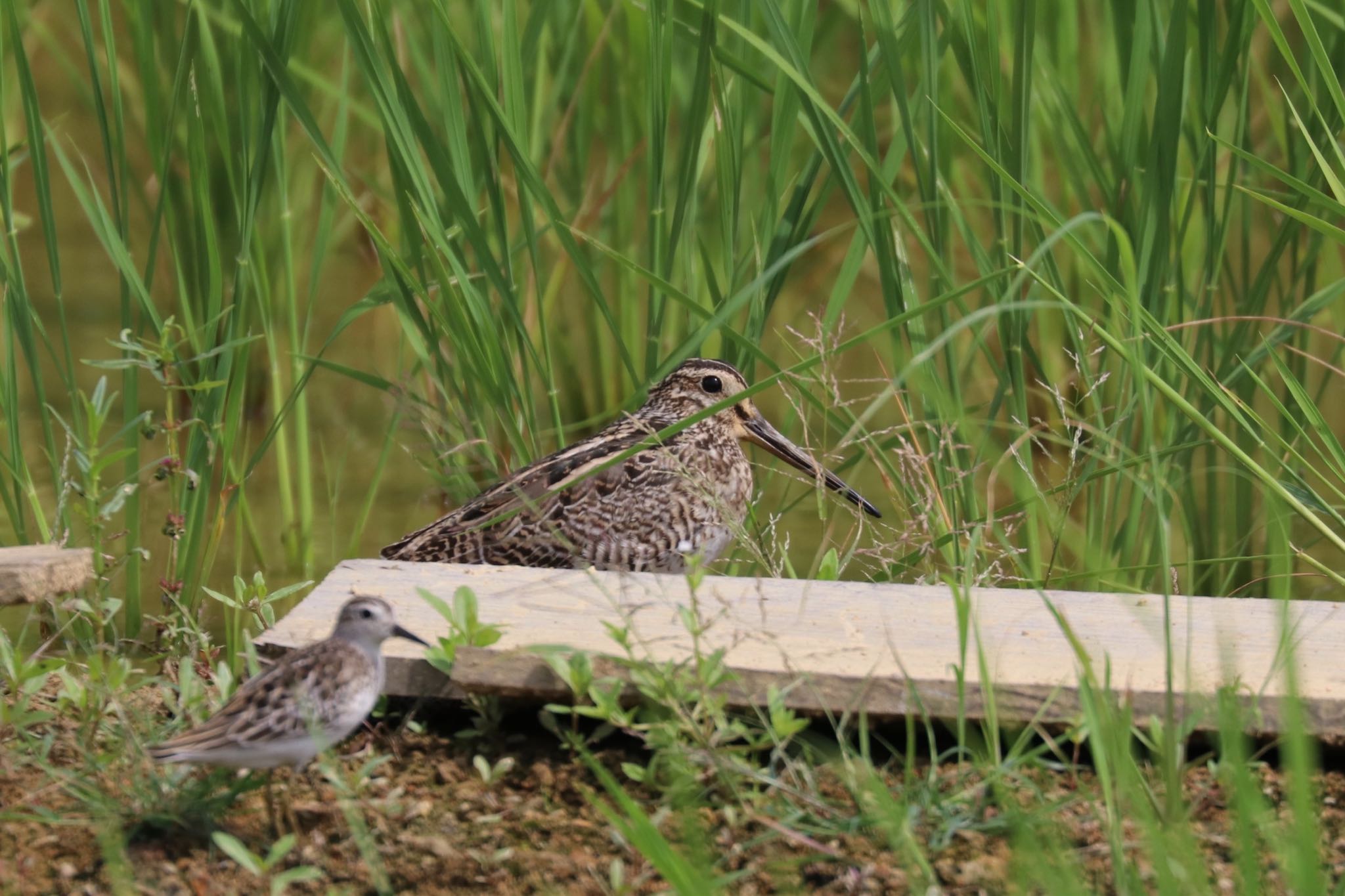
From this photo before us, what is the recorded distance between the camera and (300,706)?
8.31 ft

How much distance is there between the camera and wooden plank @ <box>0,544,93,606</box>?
9.87ft

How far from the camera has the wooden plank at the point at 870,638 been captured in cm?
290

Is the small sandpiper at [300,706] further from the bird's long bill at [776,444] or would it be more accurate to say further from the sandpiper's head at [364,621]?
the bird's long bill at [776,444]

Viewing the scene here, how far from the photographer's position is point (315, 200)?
7086 mm

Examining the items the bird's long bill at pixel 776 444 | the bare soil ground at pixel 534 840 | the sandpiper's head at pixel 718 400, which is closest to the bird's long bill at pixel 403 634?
the bare soil ground at pixel 534 840

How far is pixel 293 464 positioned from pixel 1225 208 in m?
3.47

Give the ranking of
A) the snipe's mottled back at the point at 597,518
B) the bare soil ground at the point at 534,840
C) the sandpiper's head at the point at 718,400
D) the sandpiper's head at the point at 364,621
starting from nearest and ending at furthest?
the bare soil ground at the point at 534,840 → the sandpiper's head at the point at 364,621 → the snipe's mottled back at the point at 597,518 → the sandpiper's head at the point at 718,400

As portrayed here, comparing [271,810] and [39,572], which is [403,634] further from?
[39,572]

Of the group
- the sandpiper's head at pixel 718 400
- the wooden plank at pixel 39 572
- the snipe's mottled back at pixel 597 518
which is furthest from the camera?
the sandpiper's head at pixel 718 400

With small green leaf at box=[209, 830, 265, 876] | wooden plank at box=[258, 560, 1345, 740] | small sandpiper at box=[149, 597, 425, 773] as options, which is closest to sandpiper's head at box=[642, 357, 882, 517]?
wooden plank at box=[258, 560, 1345, 740]

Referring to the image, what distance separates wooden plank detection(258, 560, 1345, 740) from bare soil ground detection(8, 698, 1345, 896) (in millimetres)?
137

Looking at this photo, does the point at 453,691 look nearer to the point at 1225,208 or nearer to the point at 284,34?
the point at 284,34

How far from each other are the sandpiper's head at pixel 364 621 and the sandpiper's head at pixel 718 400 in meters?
2.01

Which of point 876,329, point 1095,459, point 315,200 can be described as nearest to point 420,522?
point 315,200
